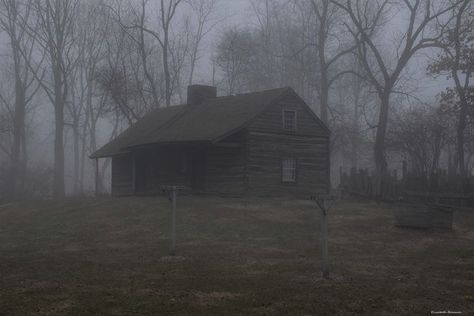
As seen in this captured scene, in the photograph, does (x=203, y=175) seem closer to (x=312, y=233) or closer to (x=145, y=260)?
(x=312, y=233)

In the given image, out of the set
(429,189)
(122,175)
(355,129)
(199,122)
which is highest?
(355,129)

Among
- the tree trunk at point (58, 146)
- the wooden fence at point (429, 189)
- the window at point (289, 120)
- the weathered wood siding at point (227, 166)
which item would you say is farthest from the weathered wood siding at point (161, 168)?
the tree trunk at point (58, 146)

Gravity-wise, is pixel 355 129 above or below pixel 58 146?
above

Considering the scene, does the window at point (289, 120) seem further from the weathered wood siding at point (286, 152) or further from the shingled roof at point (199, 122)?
the shingled roof at point (199, 122)

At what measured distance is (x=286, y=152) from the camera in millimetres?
31625

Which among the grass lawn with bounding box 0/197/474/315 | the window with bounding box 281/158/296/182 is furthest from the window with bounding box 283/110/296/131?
the grass lawn with bounding box 0/197/474/315

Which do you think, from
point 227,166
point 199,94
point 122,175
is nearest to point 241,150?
point 227,166

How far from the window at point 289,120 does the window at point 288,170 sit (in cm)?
171

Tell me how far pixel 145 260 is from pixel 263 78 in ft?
140

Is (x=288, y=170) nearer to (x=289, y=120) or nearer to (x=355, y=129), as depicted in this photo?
(x=289, y=120)

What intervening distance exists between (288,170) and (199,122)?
5.48m

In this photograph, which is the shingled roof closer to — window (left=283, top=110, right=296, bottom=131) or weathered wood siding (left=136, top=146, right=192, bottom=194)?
weathered wood siding (left=136, top=146, right=192, bottom=194)

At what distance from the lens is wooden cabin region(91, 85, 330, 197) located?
30.1 m

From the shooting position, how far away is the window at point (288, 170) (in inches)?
1243
